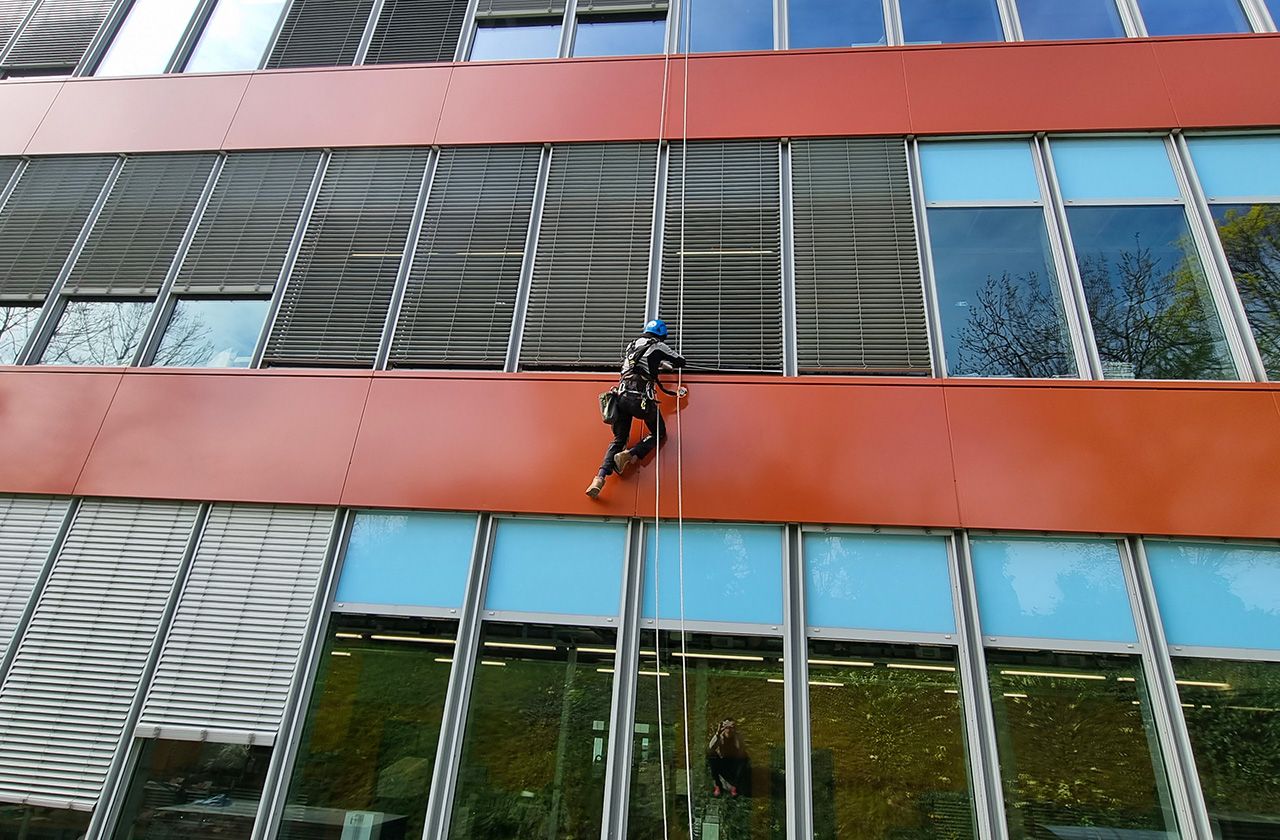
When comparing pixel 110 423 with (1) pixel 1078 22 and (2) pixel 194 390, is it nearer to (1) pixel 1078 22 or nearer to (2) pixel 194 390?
(2) pixel 194 390

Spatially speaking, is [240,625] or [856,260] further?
[856,260]

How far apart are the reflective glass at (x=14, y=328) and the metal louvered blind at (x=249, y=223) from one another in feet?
5.85

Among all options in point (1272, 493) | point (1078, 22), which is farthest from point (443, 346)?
point (1078, 22)

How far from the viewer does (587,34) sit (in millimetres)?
8977

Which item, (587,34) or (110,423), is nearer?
(110,423)

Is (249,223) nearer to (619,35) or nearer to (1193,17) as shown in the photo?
(619,35)

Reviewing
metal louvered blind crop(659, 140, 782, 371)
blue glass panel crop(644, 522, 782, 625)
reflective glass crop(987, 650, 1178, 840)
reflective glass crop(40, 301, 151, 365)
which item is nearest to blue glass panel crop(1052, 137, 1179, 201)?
metal louvered blind crop(659, 140, 782, 371)

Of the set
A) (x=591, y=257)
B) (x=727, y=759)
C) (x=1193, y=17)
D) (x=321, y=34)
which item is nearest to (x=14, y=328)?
(x=321, y=34)

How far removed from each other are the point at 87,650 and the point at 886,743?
7174 mm

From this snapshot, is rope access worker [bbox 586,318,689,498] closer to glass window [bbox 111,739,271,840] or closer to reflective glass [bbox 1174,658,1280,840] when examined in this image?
glass window [bbox 111,739,271,840]

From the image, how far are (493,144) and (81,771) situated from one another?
24.7ft

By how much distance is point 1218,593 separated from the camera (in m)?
5.52

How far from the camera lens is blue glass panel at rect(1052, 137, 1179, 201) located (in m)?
7.15

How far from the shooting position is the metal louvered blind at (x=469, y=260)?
723cm
